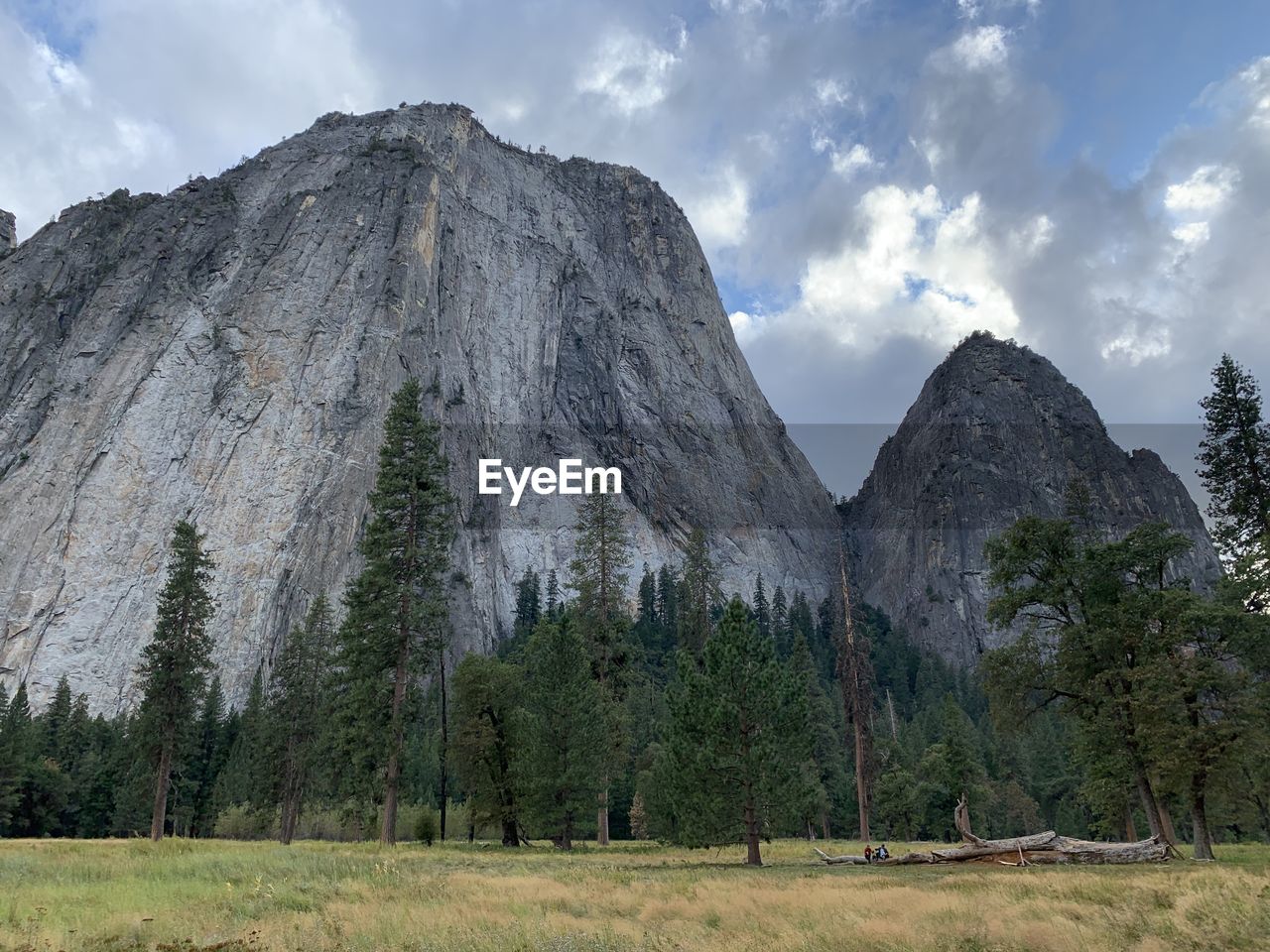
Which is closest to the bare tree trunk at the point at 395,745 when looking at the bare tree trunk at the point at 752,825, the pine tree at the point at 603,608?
the pine tree at the point at 603,608

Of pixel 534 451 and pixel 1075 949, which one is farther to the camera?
pixel 534 451

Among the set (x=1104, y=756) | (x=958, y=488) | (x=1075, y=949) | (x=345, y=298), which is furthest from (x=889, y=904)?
(x=958, y=488)

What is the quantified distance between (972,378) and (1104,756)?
15406 cm

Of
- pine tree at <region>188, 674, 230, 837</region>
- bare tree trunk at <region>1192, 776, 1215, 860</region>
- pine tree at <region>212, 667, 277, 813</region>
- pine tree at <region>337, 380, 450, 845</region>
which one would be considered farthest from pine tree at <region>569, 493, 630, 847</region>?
pine tree at <region>188, 674, 230, 837</region>

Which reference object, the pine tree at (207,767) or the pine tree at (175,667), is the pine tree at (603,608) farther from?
the pine tree at (207,767)

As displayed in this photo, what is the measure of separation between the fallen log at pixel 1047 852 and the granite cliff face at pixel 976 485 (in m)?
123

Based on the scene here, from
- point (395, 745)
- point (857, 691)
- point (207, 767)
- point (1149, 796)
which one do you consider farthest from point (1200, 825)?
point (207, 767)

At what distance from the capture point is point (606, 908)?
13539 millimetres

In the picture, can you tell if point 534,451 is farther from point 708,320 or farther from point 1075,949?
point 1075,949

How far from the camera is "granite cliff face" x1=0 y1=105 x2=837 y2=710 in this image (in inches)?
3406

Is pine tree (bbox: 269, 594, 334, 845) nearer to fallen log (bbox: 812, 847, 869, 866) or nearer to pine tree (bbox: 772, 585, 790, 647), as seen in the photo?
fallen log (bbox: 812, 847, 869, 866)

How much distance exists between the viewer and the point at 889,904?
1293 cm

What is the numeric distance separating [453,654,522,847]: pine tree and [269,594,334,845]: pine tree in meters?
10.3

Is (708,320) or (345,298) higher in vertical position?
(708,320)
